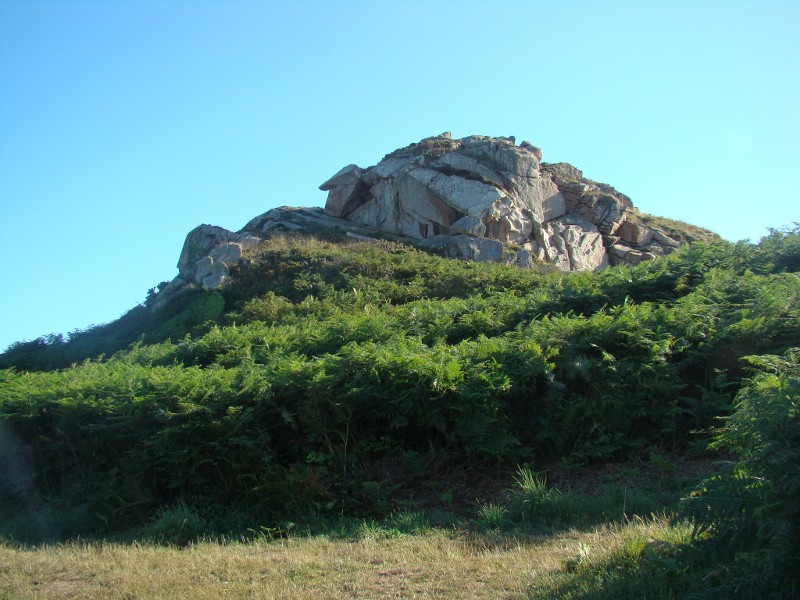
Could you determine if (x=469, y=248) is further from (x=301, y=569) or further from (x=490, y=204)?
(x=301, y=569)

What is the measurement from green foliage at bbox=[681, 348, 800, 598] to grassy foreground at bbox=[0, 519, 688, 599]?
704mm

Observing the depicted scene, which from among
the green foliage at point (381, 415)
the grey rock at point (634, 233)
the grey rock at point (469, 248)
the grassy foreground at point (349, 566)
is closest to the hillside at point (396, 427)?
the green foliage at point (381, 415)

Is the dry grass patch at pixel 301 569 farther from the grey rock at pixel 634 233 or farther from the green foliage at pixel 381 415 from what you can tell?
the grey rock at pixel 634 233

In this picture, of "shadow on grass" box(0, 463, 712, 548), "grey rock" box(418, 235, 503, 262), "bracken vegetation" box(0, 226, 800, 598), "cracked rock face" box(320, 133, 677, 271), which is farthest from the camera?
"cracked rock face" box(320, 133, 677, 271)

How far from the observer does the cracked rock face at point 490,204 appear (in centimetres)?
3722

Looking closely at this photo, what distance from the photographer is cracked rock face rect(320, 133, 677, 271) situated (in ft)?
122

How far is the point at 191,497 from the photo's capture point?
9531mm

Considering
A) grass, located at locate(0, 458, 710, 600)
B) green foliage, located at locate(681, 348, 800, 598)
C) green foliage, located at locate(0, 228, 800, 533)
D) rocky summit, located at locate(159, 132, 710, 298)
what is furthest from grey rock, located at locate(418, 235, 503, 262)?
green foliage, located at locate(681, 348, 800, 598)

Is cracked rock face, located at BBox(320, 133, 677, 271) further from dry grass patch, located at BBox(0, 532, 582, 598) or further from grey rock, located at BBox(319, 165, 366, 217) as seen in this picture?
dry grass patch, located at BBox(0, 532, 582, 598)

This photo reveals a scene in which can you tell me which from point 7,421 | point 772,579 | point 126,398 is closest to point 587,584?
point 772,579

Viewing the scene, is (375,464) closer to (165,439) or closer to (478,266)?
(165,439)

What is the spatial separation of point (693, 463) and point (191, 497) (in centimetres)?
621

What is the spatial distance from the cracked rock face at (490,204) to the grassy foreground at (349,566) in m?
27.4

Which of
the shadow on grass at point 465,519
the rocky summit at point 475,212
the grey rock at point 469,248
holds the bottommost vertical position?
the shadow on grass at point 465,519
